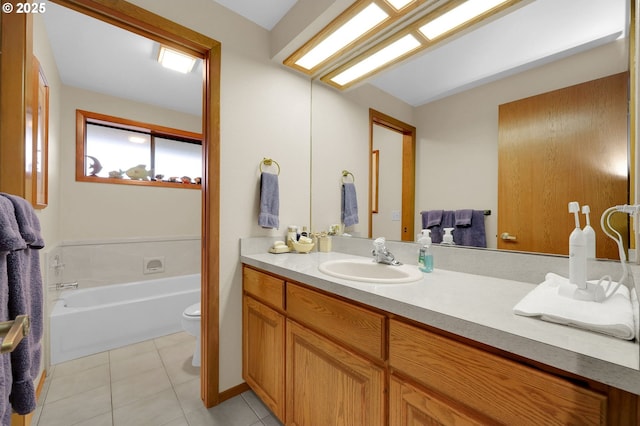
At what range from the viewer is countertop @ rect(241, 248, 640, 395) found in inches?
18.7

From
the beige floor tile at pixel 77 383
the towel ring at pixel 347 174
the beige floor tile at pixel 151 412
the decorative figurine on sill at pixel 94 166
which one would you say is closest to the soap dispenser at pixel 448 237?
the towel ring at pixel 347 174

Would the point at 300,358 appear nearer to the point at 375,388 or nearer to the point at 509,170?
the point at 375,388

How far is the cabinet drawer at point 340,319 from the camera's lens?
2.84 feet

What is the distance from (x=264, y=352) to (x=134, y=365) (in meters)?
1.26

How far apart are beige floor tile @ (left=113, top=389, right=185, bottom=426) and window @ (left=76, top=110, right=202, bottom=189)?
7.17ft

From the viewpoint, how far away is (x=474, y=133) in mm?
1216

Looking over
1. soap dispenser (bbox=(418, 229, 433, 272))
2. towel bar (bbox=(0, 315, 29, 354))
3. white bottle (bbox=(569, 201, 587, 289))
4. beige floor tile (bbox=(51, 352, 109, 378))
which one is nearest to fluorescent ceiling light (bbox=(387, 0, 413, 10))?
soap dispenser (bbox=(418, 229, 433, 272))

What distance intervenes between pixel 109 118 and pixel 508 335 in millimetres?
3598

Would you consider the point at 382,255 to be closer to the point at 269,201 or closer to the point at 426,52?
the point at 269,201

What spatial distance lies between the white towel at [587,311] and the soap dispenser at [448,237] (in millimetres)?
524

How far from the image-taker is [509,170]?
1099 millimetres

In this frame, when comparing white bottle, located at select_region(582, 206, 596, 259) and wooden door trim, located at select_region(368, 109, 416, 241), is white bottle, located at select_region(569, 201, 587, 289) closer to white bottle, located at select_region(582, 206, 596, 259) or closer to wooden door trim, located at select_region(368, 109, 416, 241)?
white bottle, located at select_region(582, 206, 596, 259)

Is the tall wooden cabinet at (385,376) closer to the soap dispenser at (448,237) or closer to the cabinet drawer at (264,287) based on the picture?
the cabinet drawer at (264,287)

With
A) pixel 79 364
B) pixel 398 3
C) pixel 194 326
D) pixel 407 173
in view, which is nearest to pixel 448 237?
pixel 407 173
